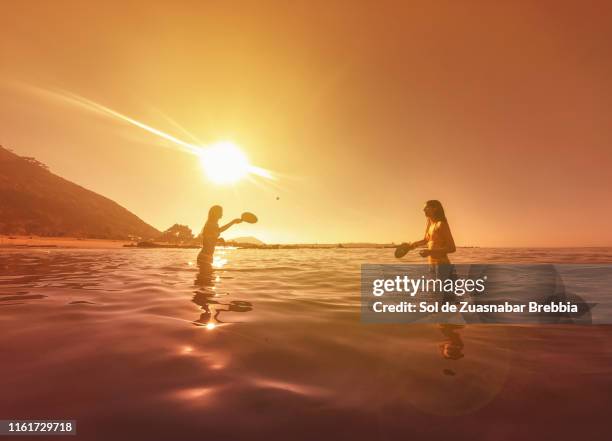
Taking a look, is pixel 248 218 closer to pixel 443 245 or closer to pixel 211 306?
pixel 211 306

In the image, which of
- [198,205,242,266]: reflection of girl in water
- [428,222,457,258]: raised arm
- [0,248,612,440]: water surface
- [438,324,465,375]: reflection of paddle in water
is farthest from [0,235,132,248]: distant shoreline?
[438,324,465,375]: reflection of paddle in water

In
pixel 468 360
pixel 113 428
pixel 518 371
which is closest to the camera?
pixel 113 428

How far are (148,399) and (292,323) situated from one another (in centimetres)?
259

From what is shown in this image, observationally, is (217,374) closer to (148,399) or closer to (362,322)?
(148,399)

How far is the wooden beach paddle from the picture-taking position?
9.44m

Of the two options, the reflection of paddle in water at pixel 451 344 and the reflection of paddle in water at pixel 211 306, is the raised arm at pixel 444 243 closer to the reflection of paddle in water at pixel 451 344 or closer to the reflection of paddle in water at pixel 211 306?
the reflection of paddle in water at pixel 451 344

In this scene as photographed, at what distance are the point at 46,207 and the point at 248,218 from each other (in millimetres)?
50517

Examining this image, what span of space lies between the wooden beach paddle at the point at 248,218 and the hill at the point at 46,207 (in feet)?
142

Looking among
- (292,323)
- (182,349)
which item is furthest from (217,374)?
(292,323)

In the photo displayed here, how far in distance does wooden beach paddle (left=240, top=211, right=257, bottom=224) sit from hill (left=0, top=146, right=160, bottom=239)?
142 ft

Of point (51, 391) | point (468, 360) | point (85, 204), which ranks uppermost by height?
point (85, 204)

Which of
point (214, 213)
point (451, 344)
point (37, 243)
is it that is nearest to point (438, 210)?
point (451, 344)

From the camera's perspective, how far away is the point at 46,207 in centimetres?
4259

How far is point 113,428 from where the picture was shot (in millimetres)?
1923
